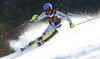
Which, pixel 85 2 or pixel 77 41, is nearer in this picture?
pixel 77 41

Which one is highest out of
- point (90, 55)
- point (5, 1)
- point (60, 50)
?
Answer: point (5, 1)

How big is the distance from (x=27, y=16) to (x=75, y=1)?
5029 millimetres

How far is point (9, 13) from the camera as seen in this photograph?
39.7 feet

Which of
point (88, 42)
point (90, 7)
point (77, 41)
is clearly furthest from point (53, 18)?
point (90, 7)

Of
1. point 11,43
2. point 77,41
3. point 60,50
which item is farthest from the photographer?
point 11,43

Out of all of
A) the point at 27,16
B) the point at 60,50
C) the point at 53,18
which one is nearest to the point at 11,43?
the point at 53,18

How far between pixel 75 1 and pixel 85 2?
1046 mm

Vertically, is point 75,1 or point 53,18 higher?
point 75,1

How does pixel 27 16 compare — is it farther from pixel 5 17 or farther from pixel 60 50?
pixel 60 50

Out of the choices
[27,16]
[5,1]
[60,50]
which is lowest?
[60,50]

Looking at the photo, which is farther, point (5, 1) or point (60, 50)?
point (5, 1)

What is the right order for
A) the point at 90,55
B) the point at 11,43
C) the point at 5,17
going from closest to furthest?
the point at 90,55 < the point at 11,43 < the point at 5,17

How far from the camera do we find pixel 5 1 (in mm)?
12617

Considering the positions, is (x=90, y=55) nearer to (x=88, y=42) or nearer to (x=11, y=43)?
(x=88, y=42)
